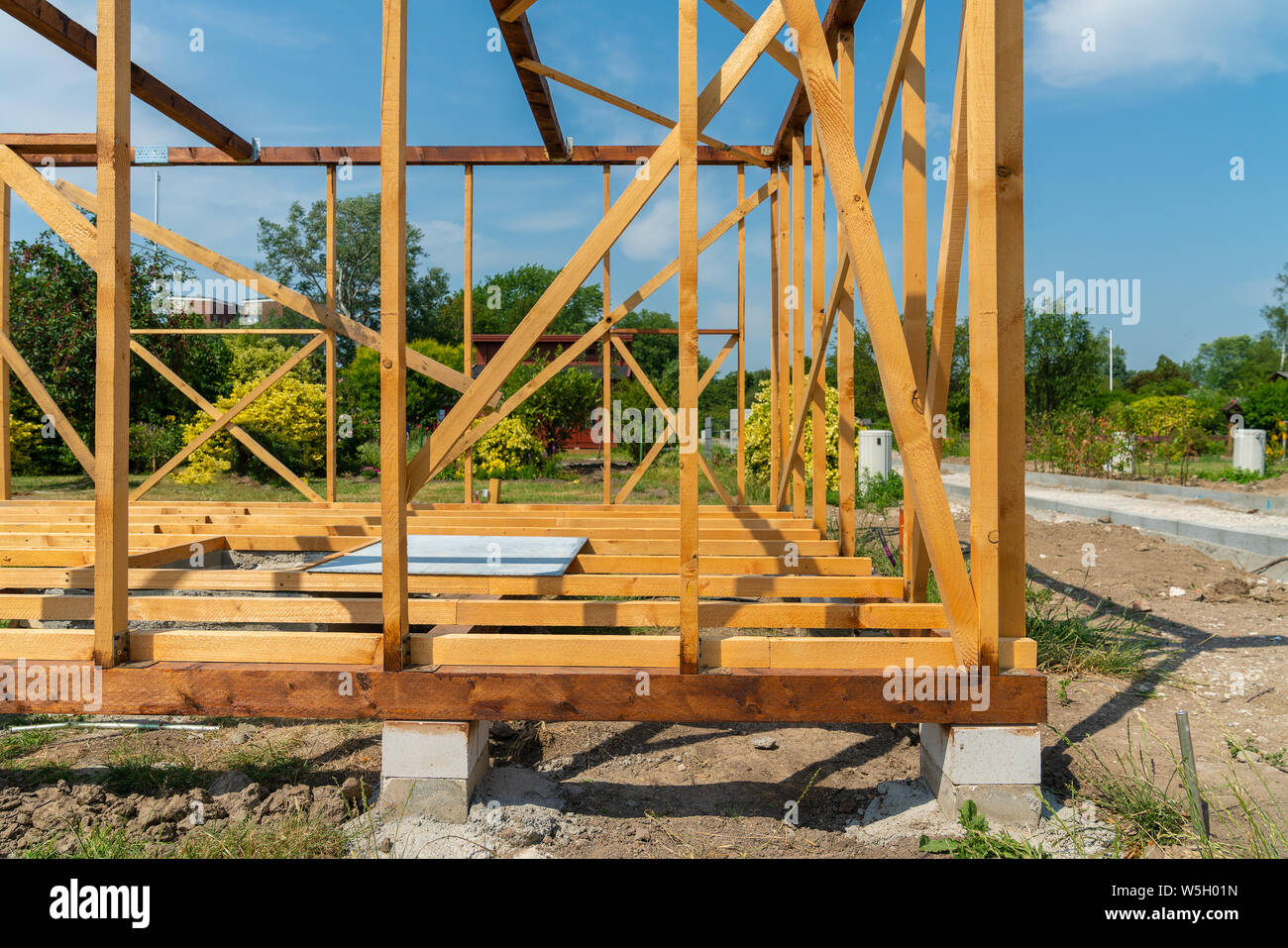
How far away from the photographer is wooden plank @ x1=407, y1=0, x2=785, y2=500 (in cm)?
257

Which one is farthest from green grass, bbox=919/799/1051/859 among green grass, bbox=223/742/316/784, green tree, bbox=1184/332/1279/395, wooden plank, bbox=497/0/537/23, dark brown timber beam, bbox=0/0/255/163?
green tree, bbox=1184/332/1279/395

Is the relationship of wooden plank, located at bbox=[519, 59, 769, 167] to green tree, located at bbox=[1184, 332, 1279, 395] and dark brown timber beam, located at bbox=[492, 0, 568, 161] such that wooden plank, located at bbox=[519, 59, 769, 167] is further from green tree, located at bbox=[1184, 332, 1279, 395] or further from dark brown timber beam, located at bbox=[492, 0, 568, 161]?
green tree, located at bbox=[1184, 332, 1279, 395]

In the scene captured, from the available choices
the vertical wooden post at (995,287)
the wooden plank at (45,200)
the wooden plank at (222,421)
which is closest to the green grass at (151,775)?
the wooden plank at (45,200)

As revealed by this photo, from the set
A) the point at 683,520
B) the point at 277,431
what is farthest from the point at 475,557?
the point at 277,431

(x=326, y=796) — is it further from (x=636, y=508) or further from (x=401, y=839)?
(x=636, y=508)

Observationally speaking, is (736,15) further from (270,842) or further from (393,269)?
(270,842)

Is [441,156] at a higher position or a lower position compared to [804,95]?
higher

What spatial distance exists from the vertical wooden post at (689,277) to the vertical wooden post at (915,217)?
1156 mm

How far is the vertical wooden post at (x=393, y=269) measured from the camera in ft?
7.86

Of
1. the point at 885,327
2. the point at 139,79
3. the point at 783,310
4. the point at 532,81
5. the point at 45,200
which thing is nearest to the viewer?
the point at 885,327

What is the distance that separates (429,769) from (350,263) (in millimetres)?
34478

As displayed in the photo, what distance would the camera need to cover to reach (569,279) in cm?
267

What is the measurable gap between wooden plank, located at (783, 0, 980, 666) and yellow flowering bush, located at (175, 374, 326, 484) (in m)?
11.5
